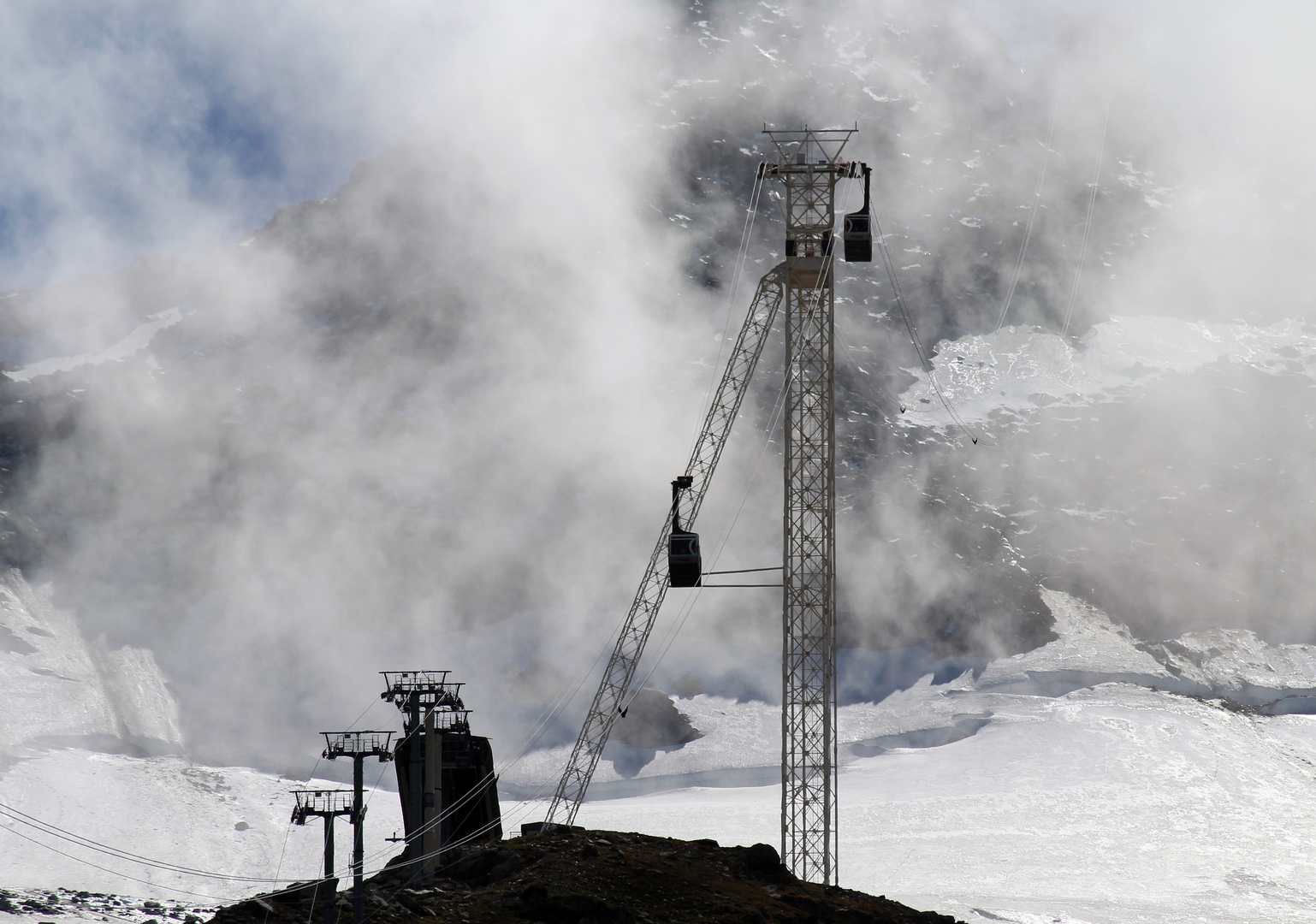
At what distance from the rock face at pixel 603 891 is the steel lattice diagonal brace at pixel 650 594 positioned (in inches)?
297

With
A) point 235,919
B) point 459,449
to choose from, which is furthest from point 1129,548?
point 235,919

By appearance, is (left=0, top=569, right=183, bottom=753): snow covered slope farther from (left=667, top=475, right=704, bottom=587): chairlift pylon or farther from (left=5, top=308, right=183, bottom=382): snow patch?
(left=667, top=475, right=704, bottom=587): chairlift pylon

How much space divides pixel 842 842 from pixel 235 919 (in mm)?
65186

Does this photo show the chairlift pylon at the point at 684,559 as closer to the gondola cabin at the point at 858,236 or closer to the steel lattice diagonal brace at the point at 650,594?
the steel lattice diagonal brace at the point at 650,594

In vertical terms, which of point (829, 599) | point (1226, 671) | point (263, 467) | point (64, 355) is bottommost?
point (1226, 671)

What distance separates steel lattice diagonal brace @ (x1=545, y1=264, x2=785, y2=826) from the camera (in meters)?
63.3

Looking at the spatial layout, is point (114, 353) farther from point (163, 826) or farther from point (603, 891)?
point (603, 891)

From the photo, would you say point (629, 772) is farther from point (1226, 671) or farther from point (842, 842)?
point (1226, 671)

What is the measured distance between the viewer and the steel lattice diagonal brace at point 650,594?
63312 millimetres

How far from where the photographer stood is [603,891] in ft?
119

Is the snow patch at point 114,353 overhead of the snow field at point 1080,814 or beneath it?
overhead

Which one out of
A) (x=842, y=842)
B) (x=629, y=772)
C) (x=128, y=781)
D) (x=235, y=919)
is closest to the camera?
(x=235, y=919)

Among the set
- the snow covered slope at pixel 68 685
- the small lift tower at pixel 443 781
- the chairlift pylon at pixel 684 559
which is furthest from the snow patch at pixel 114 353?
the chairlift pylon at pixel 684 559

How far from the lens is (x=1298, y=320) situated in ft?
639
